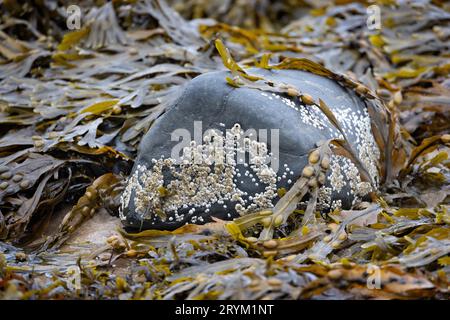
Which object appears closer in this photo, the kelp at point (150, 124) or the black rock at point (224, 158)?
the kelp at point (150, 124)

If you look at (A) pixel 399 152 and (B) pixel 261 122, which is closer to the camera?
(B) pixel 261 122

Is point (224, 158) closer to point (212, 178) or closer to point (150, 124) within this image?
point (212, 178)

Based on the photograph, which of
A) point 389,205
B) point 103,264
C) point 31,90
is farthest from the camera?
point 31,90

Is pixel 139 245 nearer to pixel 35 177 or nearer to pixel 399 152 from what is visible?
pixel 35 177

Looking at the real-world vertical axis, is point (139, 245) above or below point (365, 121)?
below

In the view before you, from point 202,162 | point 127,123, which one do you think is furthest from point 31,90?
point 202,162

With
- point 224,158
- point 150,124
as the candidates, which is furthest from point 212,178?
point 150,124
